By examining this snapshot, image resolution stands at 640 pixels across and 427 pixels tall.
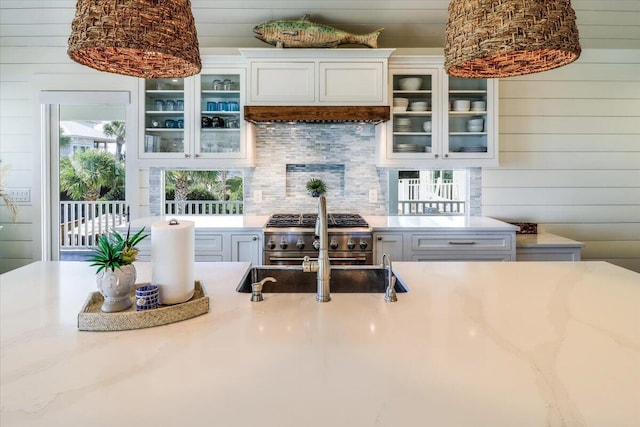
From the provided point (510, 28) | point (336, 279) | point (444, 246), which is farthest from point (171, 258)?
point (444, 246)

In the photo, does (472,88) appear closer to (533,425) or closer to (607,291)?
(607,291)

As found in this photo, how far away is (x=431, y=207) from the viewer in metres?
3.83

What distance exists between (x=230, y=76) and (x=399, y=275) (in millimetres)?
2415

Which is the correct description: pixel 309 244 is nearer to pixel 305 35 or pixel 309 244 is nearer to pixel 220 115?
pixel 220 115

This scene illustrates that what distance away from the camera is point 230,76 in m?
3.31

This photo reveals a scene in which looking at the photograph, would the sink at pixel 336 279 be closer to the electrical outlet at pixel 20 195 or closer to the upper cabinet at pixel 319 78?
the upper cabinet at pixel 319 78

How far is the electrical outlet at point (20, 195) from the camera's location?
3611 millimetres

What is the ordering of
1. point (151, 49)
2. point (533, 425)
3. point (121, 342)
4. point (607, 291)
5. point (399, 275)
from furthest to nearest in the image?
1. point (399, 275)
2. point (607, 291)
3. point (151, 49)
4. point (121, 342)
5. point (533, 425)

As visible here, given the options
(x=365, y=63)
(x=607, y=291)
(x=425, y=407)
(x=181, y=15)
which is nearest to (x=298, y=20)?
(x=365, y=63)

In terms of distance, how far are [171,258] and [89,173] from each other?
3.15 metres

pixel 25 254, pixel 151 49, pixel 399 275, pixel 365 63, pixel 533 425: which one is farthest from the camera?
pixel 25 254

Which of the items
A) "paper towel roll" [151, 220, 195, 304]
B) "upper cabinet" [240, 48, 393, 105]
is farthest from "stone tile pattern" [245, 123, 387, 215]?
"paper towel roll" [151, 220, 195, 304]

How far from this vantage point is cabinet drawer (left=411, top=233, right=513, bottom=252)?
3043 millimetres

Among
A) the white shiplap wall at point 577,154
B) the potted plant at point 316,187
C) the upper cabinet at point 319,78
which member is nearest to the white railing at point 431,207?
the white shiplap wall at point 577,154
